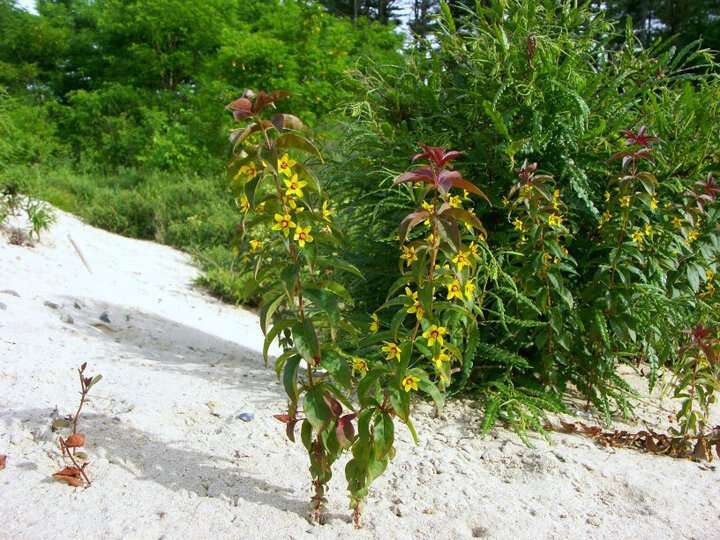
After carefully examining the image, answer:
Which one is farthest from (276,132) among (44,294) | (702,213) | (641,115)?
(44,294)

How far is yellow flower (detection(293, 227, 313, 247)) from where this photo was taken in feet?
5.37

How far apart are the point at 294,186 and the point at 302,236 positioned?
14cm

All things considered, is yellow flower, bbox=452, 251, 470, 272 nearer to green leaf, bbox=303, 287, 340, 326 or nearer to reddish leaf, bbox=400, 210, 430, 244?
reddish leaf, bbox=400, 210, 430, 244

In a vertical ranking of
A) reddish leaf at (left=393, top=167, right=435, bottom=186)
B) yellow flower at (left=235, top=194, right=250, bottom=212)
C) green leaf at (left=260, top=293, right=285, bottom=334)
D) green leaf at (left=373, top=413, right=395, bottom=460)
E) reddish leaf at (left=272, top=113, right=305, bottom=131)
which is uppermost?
reddish leaf at (left=272, top=113, right=305, bottom=131)

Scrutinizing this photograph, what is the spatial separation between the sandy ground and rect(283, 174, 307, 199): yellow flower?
38.4 inches

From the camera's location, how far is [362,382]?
1.70 meters

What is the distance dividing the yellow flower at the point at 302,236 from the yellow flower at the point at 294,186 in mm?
90

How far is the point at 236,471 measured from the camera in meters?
2.05

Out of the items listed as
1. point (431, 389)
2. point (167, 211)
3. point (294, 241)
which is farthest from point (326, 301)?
point (167, 211)

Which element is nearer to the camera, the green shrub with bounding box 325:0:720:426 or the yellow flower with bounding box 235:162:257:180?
the yellow flower with bounding box 235:162:257:180

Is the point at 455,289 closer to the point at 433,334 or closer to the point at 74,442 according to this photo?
the point at 433,334

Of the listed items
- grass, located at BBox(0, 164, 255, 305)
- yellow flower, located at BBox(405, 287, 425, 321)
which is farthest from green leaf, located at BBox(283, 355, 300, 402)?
grass, located at BBox(0, 164, 255, 305)

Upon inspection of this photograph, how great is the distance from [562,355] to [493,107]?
1.24 meters

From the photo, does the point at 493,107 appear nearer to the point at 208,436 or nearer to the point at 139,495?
the point at 208,436
